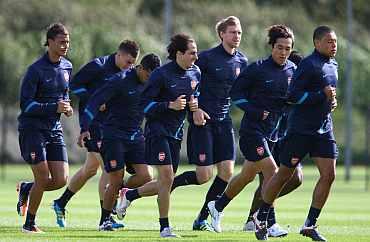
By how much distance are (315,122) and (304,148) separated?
322mm

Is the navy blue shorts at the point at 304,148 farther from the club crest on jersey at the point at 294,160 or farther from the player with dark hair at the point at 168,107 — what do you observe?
the player with dark hair at the point at 168,107

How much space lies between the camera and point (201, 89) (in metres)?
17.7

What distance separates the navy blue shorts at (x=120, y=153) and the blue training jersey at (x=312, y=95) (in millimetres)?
2597

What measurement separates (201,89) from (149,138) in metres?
1.68

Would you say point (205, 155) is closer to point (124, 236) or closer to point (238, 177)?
point (238, 177)

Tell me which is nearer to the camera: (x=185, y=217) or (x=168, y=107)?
(x=168, y=107)

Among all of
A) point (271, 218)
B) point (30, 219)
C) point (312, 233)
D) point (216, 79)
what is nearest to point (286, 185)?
point (271, 218)

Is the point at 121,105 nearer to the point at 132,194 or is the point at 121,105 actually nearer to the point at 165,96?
the point at 165,96

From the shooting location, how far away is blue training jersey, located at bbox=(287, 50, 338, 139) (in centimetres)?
1530

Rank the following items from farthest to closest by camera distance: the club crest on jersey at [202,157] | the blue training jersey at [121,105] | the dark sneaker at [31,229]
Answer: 1. the club crest on jersey at [202,157]
2. the blue training jersey at [121,105]
3. the dark sneaker at [31,229]

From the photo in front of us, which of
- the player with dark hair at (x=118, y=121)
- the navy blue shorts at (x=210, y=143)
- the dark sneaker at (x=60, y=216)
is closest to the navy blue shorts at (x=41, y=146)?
the player with dark hair at (x=118, y=121)

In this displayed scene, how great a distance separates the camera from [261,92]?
1655 centimetres

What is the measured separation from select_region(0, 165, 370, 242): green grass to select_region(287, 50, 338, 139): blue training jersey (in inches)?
52.8

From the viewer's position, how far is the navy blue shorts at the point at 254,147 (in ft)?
54.0
